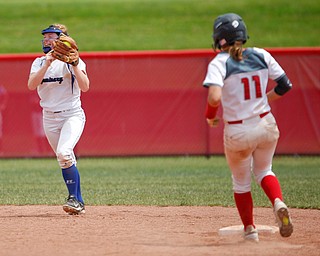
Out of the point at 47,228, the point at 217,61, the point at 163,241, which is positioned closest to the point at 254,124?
the point at 217,61

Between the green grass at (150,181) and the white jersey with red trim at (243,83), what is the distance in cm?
322

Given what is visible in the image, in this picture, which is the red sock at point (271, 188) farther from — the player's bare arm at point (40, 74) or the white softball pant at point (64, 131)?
the player's bare arm at point (40, 74)

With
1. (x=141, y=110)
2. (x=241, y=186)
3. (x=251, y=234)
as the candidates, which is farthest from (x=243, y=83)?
(x=141, y=110)

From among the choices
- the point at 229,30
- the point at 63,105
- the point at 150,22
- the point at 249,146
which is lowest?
the point at 150,22

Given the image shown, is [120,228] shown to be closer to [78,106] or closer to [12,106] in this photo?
[78,106]

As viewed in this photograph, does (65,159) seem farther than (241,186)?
Yes

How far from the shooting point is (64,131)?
8211 mm

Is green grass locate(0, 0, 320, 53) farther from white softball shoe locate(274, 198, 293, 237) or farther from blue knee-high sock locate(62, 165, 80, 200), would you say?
white softball shoe locate(274, 198, 293, 237)

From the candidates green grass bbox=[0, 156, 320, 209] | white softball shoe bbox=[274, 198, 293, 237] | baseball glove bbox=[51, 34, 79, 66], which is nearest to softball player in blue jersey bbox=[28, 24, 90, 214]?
baseball glove bbox=[51, 34, 79, 66]

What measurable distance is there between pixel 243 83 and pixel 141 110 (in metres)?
9.20

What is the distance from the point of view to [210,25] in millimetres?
22766

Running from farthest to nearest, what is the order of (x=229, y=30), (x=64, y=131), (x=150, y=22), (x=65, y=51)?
(x=150, y=22)
(x=64, y=131)
(x=65, y=51)
(x=229, y=30)

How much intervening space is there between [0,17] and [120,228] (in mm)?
17719

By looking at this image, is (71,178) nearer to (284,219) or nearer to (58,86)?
(58,86)
